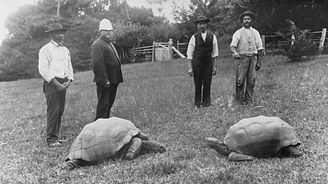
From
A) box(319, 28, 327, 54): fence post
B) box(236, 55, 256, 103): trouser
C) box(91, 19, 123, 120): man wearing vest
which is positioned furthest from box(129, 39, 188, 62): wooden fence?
box(91, 19, 123, 120): man wearing vest

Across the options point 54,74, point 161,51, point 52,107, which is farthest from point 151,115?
point 161,51

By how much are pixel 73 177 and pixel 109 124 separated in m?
1.10

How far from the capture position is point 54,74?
7.46 m

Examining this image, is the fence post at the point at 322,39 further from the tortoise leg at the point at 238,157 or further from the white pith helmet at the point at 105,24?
the tortoise leg at the point at 238,157

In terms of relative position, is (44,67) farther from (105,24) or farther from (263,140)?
(263,140)

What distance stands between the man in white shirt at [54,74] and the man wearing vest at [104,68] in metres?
0.60

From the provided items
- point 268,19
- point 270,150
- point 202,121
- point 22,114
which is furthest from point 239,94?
Result: point 268,19

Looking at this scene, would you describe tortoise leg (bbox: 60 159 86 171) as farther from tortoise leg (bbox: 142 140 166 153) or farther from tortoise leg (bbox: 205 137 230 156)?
tortoise leg (bbox: 205 137 230 156)

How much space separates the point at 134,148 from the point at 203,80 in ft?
12.9

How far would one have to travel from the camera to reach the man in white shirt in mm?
7418

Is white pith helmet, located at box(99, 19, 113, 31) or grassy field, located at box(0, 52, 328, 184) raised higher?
white pith helmet, located at box(99, 19, 113, 31)

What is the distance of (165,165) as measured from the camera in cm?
547

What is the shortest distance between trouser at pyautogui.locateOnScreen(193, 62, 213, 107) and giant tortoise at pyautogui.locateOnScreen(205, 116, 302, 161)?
3782 millimetres

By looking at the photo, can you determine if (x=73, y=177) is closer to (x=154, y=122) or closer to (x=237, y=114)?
(x=154, y=122)
